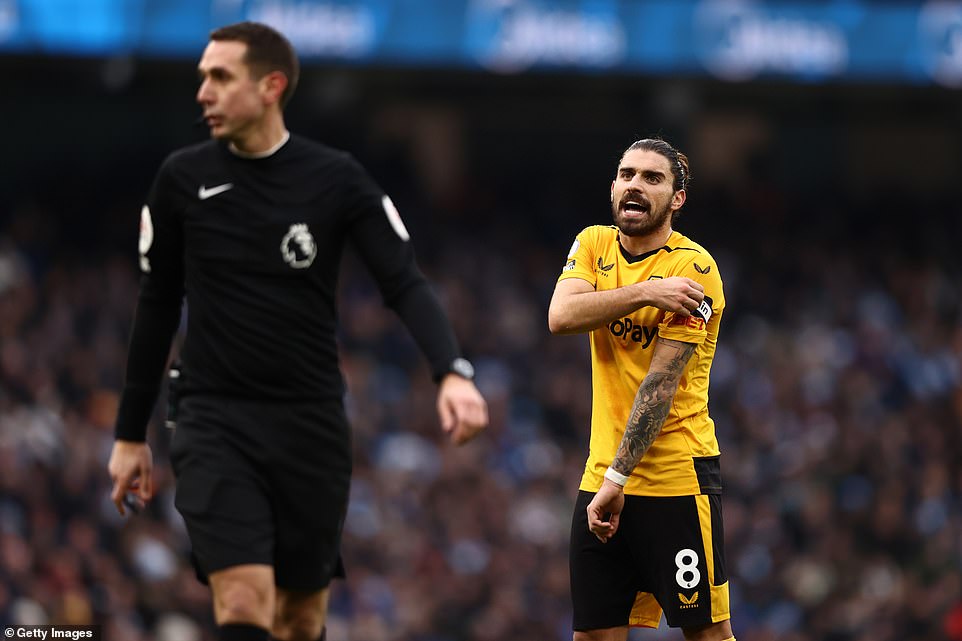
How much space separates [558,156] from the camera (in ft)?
71.7

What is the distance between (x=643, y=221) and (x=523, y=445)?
10599 mm

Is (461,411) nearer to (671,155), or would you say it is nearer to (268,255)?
(268,255)

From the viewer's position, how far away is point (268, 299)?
16.9 ft

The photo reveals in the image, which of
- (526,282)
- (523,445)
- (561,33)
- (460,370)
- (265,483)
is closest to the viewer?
(460,370)

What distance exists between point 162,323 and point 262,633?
3.83ft

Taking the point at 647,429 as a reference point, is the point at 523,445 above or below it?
below

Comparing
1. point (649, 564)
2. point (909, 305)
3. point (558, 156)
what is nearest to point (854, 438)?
point (909, 305)

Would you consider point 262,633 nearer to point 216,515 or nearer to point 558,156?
point 216,515

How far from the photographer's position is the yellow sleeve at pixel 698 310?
5.27 metres

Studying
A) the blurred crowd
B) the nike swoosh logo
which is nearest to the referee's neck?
the nike swoosh logo

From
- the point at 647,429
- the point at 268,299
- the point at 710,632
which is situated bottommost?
the point at 710,632

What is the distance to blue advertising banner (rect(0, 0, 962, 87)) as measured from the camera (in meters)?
15.9

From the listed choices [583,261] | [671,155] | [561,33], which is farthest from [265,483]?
[561,33]

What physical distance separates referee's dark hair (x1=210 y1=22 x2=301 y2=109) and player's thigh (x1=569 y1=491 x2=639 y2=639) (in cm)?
178
